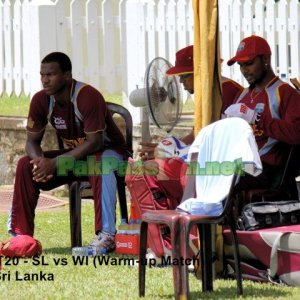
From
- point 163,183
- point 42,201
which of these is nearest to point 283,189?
point 163,183

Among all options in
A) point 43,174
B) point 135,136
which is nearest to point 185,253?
point 43,174

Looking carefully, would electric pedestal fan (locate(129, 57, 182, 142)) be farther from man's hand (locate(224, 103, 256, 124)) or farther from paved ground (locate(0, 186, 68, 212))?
paved ground (locate(0, 186, 68, 212))

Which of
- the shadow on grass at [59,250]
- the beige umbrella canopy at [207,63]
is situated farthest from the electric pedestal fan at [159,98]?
the beige umbrella canopy at [207,63]

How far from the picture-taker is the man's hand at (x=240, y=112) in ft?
27.6

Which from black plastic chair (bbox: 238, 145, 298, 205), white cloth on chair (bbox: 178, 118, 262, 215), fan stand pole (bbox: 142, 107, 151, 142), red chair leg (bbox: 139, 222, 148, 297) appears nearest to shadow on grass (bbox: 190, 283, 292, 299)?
red chair leg (bbox: 139, 222, 148, 297)

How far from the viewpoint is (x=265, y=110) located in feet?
27.8

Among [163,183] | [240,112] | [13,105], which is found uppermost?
[240,112]

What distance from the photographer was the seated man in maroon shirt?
29.7ft

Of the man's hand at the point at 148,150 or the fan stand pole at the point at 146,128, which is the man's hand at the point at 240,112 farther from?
the fan stand pole at the point at 146,128

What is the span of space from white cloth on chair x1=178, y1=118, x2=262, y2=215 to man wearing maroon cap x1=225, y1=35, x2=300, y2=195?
1.04 meters

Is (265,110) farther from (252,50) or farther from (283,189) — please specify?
(283,189)

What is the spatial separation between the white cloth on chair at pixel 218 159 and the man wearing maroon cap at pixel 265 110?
40.8 inches

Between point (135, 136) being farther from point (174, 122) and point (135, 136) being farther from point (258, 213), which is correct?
point (258, 213)

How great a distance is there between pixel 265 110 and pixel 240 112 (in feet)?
0.65
